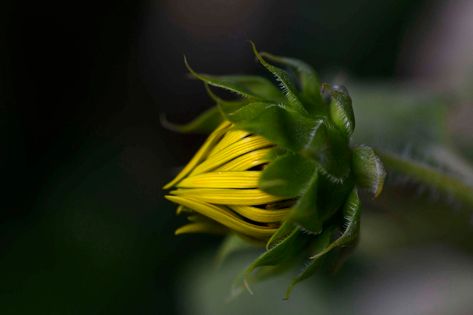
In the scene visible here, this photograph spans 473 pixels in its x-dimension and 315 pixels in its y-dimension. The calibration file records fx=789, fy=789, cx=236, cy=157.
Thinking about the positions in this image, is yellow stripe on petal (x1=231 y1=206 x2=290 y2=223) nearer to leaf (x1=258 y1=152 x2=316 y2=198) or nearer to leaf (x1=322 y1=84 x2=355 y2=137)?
leaf (x1=258 y1=152 x2=316 y2=198)

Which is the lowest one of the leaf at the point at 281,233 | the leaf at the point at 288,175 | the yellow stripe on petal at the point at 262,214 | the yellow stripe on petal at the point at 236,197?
the leaf at the point at 281,233

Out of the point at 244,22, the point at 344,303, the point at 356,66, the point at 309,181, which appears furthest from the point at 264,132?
the point at 244,22

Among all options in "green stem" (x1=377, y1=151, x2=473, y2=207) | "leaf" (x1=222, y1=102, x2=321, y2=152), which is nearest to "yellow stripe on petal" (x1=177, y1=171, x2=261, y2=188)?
"leaf" (x1=222, y1=102, x2=321, y2=152)

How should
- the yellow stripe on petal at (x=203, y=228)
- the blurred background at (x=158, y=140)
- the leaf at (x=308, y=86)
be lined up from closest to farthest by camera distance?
the yellow stripe on petal at (x=203, y=228), the leaf at (x=308, y=86), the blurred background at (x=158, y=140)

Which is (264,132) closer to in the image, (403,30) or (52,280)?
(52,280)

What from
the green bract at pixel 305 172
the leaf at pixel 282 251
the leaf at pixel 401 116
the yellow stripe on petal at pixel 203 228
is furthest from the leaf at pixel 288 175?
the leaf at pixel 401 116

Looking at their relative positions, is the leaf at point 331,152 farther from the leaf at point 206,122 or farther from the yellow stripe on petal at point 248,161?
the leaf at point 206,122
